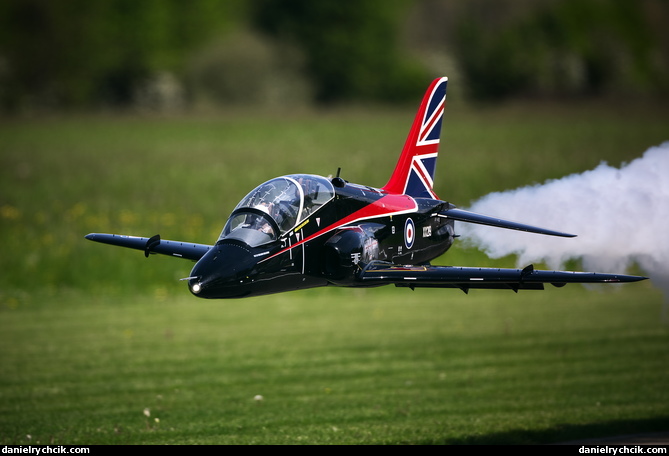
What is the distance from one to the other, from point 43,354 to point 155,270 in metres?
12.6

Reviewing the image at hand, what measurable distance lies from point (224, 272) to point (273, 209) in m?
1.46

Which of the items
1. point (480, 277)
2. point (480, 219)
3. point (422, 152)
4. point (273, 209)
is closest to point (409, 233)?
point (480, 219)

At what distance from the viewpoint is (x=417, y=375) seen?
1075 inches

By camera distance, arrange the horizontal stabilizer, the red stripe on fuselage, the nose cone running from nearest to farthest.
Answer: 1. the nose cone
2. the red stripe on fuselage
3. the horizontal stabilizer

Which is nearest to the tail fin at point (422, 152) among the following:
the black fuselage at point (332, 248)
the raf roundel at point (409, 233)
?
the black fuselage at point (332, 248)

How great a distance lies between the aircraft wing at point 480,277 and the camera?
14828 millimetres

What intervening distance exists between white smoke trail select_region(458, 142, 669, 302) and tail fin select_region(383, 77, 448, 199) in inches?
51.0

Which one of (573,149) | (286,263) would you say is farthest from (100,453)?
(573,149)

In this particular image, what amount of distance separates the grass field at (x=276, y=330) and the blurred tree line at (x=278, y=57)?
72.6 ft

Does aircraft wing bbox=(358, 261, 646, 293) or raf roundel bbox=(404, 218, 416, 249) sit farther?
raf roundel bbox=(404, 218, 416, 249)

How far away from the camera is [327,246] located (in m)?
15.8

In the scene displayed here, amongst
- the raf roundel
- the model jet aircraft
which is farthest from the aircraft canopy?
the raf roundel

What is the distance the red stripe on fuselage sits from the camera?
1592cm

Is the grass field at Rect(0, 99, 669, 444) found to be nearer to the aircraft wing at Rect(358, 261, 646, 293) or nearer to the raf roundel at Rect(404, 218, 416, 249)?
the raf roundel at Rect(404, 218, 416, 249)
